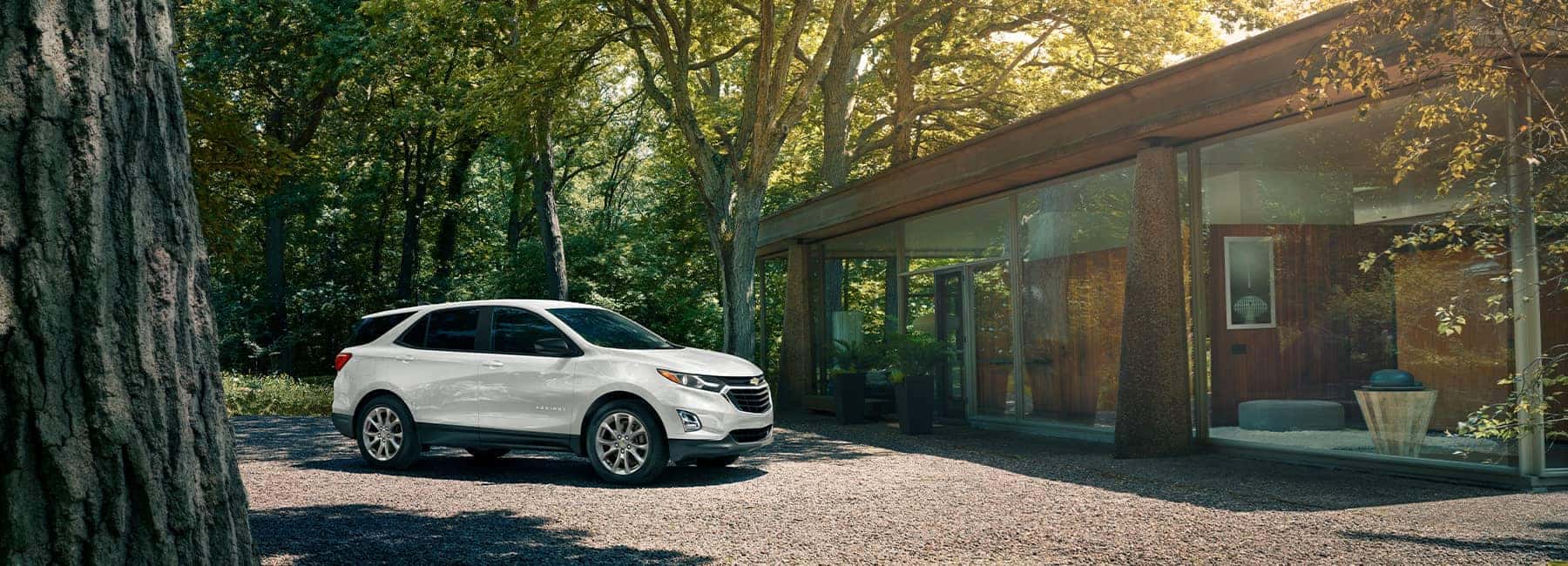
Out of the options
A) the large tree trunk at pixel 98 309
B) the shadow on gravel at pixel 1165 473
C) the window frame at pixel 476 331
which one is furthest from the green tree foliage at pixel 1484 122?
the window frame at pixel 476 331

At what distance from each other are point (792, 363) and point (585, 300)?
10.0 metres

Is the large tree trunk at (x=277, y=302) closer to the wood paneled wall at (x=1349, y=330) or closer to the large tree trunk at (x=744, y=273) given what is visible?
the large tree trunk at (x=744, y=273)

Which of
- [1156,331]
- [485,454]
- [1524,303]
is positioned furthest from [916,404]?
[1524,303]

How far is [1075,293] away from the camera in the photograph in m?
13.7

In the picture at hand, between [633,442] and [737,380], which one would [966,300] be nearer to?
[737,380]

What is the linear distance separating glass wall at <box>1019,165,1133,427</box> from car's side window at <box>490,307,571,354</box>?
611 centimetres

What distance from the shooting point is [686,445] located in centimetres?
980

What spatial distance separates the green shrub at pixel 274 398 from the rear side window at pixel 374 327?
10040 millimetres

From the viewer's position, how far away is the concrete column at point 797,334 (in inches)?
830

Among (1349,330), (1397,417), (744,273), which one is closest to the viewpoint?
(1397,417)

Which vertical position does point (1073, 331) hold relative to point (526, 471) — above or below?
above

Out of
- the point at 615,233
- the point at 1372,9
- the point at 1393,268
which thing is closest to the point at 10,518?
the point at 1372,9

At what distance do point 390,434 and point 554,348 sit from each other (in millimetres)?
2003

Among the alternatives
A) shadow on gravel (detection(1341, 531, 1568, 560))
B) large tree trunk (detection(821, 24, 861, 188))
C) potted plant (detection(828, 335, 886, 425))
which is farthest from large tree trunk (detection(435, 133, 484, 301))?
shadow on gravel (detection(1341, 531, 1568, 560))
